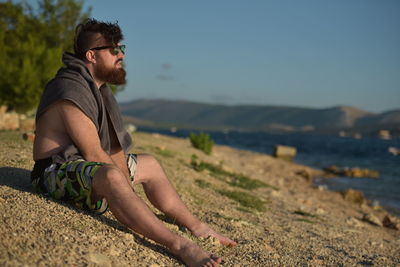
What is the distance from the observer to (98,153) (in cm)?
365

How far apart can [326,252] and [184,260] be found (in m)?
2.06

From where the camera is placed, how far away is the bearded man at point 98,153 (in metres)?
3.39

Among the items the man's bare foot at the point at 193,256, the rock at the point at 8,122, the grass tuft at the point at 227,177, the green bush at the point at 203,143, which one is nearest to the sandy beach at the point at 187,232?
the man's bare foot at the point at 193,256

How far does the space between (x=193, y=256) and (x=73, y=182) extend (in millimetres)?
1135

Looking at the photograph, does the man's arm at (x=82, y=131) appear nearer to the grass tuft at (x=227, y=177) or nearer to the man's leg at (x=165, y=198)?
the man's leg at (x=165, y=198)

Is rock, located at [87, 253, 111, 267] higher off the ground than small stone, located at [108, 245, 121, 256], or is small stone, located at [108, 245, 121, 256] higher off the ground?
rock, located at [87, 253, 111, 267]

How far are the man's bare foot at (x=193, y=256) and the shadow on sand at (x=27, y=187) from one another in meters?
0.19

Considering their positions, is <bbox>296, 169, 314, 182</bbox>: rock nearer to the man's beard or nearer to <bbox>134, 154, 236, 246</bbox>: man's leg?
<bbox>134, 154, 236, 246</bbox>: man's leg

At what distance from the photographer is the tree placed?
15680 millimetres

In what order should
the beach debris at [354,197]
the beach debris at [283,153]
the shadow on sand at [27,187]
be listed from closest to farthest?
the shadow on sand at [27,187], the beach debris at [354,197], the beach debris at [283,153]

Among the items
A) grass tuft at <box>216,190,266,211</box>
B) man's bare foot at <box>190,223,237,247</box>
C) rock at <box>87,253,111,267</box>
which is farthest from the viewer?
grass tuft at <box>216,190,266,211</box>

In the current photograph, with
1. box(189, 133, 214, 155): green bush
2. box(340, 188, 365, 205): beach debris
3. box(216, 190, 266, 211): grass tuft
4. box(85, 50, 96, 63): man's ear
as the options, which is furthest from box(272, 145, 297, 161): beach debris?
box(85, 50, 96, 63): man's ear

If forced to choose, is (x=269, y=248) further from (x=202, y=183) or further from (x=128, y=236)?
(x=202, y=183)

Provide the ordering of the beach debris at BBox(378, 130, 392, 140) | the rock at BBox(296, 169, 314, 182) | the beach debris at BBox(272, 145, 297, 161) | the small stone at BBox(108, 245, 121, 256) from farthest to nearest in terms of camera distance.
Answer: the beach debris at BBox(378, 130, 392, 140)
the beach debris at BBox(272, 145, 297, 161)
the rock at BBox(296, 169, 314, 182)
the small stone at BBox(108, 245, 121, 256)
